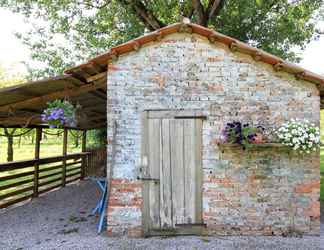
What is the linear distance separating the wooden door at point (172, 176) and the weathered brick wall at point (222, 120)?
173 mm

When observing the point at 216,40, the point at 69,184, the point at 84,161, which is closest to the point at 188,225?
the point at 216,40

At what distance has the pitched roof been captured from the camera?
4984mm

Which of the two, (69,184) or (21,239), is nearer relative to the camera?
(21,239)

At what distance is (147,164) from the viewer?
520 cm

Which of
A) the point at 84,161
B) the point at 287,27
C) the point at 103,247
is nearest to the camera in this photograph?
the point at 103,247

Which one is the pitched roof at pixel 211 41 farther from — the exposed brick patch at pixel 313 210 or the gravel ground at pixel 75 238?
the gravel ground at pixel 75 238

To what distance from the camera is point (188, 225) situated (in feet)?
17.0

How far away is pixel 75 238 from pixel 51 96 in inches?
111

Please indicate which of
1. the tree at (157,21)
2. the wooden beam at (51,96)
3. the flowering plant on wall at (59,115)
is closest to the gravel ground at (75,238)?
the flowering plant on wall at (59,115)

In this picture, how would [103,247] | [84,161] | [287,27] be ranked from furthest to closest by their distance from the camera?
[84,161]
[287,27]
[103,247]

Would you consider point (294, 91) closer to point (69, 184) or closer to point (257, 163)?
point (257, 163)

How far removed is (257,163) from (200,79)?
192cm

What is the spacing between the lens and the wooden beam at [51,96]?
5543 millimetres

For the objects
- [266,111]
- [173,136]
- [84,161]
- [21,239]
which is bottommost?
[21,239]
